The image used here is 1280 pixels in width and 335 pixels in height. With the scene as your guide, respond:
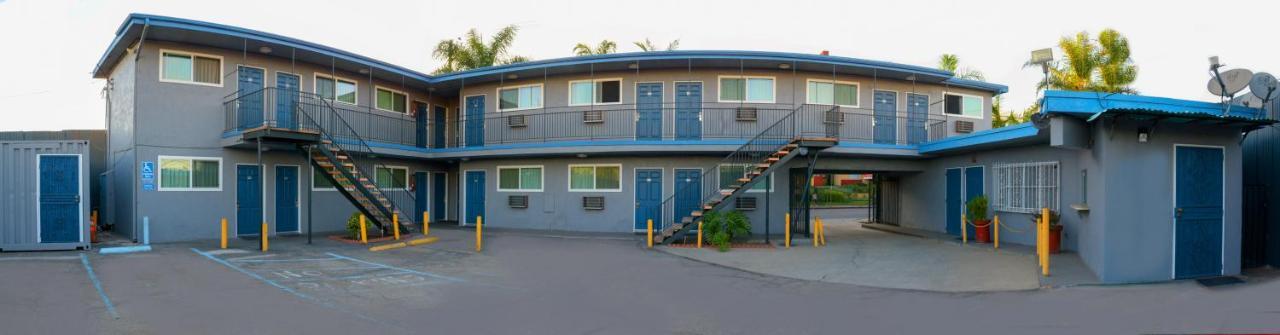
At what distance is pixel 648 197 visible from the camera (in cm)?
1775

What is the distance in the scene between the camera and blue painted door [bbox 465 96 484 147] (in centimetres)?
1981

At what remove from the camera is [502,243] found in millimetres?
15133

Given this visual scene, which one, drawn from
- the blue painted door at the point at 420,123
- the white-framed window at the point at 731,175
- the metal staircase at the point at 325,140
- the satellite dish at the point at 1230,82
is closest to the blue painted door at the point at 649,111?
the white-framed window at the point at 731,175

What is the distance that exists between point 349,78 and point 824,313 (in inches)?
647

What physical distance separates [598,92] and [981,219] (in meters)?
11.0

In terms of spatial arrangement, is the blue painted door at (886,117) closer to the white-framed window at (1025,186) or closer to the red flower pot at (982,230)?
the white-framed window at (1025,186)

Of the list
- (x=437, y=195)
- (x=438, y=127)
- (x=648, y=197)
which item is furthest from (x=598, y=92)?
(x=437, y=195)

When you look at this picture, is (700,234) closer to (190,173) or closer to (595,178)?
(595,178)

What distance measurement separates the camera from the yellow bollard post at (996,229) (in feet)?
46.5

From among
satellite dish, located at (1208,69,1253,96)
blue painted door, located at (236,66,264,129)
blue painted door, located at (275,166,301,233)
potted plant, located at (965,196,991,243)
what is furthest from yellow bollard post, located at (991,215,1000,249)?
blue painted door, located at (236,66,264,129)

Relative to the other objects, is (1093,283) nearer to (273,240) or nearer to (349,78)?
(273,240)

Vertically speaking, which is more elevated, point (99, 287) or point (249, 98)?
point (249, 98)

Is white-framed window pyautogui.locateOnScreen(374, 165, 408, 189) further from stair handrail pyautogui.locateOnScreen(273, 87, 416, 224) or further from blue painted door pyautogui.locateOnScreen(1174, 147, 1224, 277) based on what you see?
blue painted door pyautogui.locateOnScreen(1174, 147, 1224, 277)

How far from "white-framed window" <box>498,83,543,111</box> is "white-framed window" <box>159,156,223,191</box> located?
7872mm
